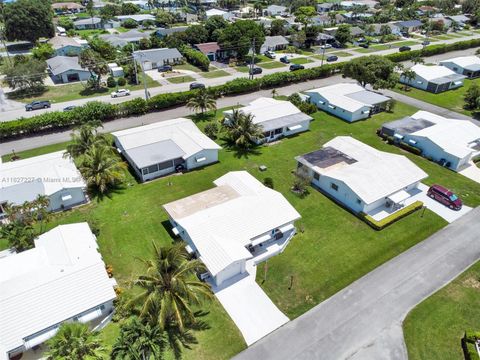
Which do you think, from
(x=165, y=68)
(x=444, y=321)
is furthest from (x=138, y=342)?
(x=165, y=68)

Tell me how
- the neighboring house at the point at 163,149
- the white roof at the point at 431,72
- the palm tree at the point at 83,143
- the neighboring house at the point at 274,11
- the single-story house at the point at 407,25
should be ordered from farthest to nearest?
the neighboring house at the point at 274,11, the single-story house at the point at 407,25, the white roof at the point at 431,72, the neighboring house at the point at 163,149, the palm tree at the point at 83,143

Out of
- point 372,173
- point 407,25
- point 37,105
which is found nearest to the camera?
point 372,173

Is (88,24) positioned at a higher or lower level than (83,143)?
higher

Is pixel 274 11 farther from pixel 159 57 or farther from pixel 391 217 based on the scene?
pixel 391 217

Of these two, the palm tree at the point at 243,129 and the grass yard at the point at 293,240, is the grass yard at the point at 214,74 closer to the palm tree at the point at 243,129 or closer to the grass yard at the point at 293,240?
the palm tree at the point at 243,129

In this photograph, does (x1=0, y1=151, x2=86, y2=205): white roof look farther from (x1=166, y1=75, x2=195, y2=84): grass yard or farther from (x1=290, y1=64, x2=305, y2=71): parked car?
(x1=290, y1=64, x2=305, y2=71): parked car

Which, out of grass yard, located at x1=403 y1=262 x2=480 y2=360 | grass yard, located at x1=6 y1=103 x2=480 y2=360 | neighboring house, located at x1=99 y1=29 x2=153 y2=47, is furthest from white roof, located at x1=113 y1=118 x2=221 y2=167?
neighboring house, located at x1=99 y1=29 x2=153 y2=47

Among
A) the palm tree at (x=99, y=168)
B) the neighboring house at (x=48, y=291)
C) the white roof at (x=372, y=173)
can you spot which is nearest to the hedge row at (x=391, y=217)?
the white roof at (x=372, y=173)

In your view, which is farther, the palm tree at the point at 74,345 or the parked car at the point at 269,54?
the parked car at the point at 269,54
